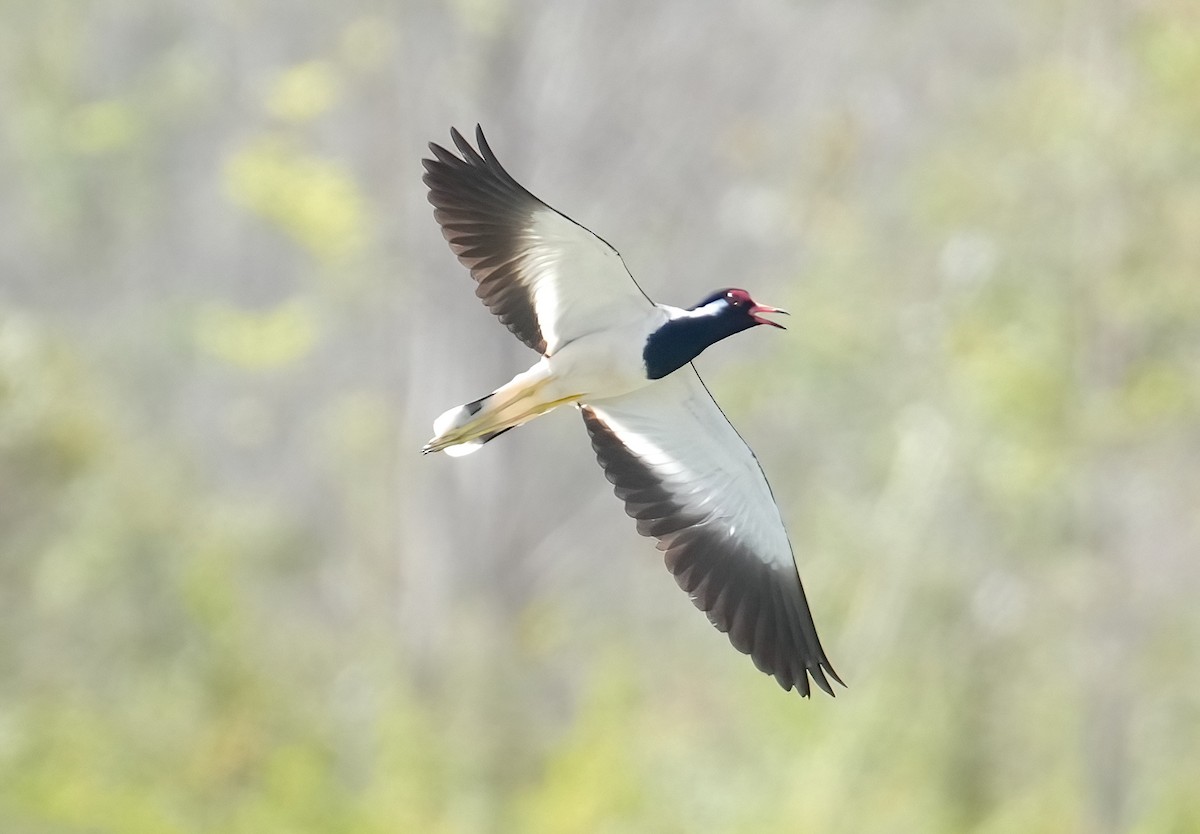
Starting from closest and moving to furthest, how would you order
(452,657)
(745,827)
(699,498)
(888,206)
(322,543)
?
1. (699,498)
2. (745,827)
3. (888,206)
4. (452,657)
5. (322,543)

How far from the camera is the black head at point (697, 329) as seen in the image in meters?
3.33

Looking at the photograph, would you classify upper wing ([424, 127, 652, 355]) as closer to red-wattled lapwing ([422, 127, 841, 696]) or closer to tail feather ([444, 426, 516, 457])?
red-wattled lapwing ([422, 127, 841, 696])

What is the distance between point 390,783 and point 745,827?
1.86 meters

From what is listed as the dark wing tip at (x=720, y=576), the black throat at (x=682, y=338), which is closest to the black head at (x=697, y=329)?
the black throat at (x=682, y=338)

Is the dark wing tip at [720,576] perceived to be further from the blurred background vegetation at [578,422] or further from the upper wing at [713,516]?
the blurred background vegetation at [578,422]

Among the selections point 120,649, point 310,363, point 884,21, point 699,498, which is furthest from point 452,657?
point 699,498

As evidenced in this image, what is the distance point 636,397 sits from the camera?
365 cm

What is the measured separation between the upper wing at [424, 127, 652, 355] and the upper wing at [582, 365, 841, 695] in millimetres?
258

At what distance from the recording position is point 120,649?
8.13 metres

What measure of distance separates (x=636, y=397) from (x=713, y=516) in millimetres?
327

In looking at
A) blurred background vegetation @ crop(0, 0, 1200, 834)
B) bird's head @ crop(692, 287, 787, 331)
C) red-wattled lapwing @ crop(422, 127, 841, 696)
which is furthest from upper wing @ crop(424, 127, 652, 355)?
blurred background vegetation @ crop(0, 0, 1200, 834)

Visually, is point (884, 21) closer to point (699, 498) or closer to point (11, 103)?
point (11, 103)

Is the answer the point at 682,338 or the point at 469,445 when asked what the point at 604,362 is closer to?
the point at 682,338

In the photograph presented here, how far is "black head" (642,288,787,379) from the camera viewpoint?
3.33m
